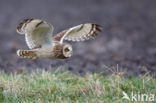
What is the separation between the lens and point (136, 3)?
22031 millimetres

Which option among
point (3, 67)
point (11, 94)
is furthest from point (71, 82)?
point (3, 67)

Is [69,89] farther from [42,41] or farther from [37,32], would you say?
[37,32]

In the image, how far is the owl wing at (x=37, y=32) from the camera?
656 centimetres

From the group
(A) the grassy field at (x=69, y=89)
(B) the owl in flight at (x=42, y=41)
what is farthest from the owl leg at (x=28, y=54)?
(A) the grassy field at (x=69, y=89)

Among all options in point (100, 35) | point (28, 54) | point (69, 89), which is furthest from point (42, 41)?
point (100, 35)

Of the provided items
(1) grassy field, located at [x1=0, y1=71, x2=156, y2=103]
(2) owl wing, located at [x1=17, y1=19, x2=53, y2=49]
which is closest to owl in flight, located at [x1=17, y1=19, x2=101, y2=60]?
(2) owl wing, located at [x1=17, y1=19, x2=53, y2=49]

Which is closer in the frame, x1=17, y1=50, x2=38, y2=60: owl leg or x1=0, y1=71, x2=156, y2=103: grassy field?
x1=0, y1=71, x2=156, y2=103: grassy field

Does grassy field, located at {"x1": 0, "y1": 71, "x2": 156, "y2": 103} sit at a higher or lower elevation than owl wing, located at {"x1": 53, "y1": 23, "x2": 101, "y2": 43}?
lower

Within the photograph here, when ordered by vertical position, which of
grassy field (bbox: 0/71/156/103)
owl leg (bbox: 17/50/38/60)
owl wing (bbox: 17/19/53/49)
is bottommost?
grassy field (bbox: 0/71/156/103)

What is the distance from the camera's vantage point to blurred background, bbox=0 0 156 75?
9.76 m

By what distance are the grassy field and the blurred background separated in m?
0.38

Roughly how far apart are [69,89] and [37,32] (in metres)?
1.04

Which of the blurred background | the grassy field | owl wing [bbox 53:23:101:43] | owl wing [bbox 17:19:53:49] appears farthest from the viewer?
the blurred background

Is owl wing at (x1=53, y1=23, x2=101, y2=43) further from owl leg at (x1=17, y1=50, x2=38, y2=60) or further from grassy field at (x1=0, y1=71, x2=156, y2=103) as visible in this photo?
grassy field at (x1=0, y1=71, x2=156, y2=103)
